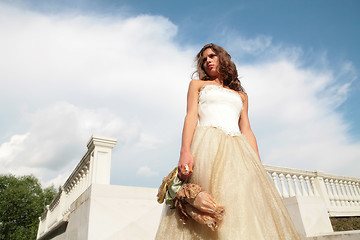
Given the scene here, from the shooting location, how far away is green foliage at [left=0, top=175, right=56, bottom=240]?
25.0 meters

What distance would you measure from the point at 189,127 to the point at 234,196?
671 millimetres

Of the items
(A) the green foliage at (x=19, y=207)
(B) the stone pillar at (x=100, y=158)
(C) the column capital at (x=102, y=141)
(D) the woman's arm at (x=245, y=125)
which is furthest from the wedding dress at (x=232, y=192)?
(A) the green foliage at (x=19, y=207)

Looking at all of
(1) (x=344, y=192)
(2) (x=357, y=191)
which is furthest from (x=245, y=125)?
(2) (x=357, y=191)

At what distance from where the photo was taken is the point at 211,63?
91.1 inches

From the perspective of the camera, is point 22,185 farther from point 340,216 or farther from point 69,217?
point 340,216

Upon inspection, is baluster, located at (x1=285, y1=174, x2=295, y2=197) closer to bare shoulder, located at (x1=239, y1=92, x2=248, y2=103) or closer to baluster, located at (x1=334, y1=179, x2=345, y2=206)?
baluster, located at (x1=334, y1=179, x2=345, y2=206)

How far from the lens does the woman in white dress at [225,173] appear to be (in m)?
1.35

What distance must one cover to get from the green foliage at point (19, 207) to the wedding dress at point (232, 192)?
31.1 m

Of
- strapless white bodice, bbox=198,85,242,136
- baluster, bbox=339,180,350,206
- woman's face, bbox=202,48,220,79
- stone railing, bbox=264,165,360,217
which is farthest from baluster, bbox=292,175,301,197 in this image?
woman's face, bbox=202,48,220,79

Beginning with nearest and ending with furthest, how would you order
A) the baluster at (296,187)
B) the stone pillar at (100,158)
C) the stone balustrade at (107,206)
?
the stone balustrade at (107,206) < the stone pillar at (100,158) < the baluster at (296,187)

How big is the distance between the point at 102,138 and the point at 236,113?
248 centimetres

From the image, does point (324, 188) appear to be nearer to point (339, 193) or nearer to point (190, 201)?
point (339, 193)

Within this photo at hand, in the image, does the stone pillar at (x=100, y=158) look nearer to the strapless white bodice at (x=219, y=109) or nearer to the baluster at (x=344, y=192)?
the strapless white bodice at (x=219, y=109)

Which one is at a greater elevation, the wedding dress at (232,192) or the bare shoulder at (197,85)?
the bare shoulder at (197,85)
